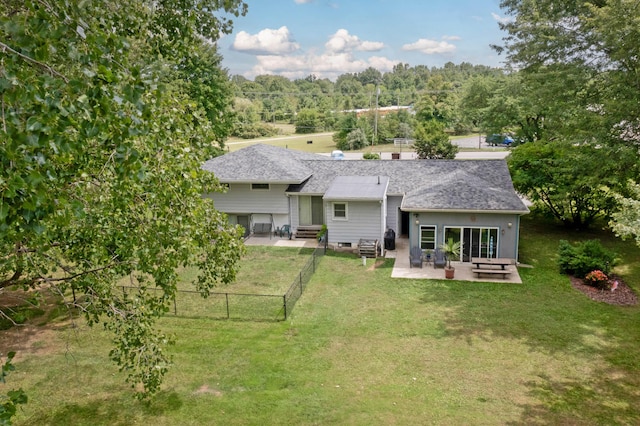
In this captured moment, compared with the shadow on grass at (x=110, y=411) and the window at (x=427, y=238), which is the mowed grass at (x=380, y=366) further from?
the window at (x=427, y=238)

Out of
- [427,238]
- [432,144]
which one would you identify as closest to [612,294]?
[427,238]

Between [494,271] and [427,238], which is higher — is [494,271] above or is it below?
below

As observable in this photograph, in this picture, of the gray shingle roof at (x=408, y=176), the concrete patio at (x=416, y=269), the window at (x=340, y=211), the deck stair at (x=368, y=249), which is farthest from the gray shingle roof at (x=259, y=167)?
the deck stair at (x=368, y=249)

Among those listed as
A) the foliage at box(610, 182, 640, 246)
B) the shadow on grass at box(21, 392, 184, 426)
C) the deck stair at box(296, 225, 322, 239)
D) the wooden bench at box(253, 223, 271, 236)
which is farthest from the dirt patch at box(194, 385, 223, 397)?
the wooden bench at box(253, 223, 271, 236)

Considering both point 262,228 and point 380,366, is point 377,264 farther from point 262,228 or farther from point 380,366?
point 380,366

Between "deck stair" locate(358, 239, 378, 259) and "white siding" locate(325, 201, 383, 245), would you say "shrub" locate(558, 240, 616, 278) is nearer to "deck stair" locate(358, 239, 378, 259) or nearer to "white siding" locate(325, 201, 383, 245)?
"deck stair" locate(358, 239, 378, 259)
